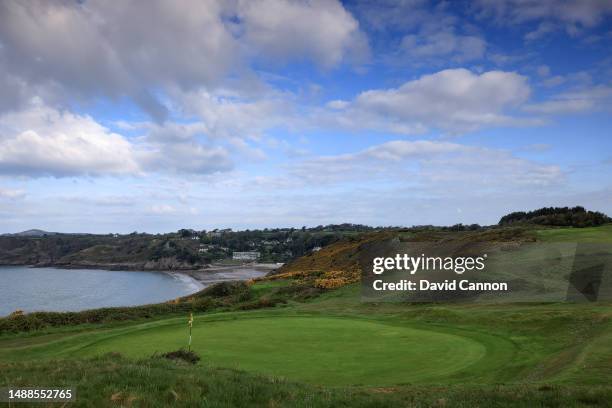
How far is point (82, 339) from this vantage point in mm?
21703

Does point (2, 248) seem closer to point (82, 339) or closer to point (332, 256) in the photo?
point (332, 256)

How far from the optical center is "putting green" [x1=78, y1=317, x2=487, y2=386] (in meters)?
13.1

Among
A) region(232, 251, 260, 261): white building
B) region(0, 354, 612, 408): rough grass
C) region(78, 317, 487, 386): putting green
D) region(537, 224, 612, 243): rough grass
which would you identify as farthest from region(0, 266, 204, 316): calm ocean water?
region(232, 251, 260, 261): white building

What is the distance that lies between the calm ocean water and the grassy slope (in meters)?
43.5

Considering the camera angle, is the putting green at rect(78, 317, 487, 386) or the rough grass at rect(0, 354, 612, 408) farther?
the putting green at rect(78, 317, 487, 386)

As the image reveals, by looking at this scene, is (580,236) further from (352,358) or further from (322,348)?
(352,358)

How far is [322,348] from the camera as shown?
16594mm

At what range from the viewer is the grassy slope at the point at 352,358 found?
8.23 m

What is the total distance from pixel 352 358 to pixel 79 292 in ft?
253

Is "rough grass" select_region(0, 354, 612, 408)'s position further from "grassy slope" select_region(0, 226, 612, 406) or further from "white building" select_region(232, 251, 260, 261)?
"white building" select_region(232, 251, 260, 261)

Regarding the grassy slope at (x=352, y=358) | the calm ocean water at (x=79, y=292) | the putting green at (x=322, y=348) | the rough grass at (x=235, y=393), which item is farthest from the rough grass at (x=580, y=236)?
the calm ocean water at (x=79, y=292)

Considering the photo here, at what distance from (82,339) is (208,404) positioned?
55.9 ft

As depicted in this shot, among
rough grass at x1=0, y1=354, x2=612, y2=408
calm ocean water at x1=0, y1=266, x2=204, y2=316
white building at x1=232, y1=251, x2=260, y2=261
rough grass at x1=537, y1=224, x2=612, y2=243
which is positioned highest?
rough grass at x1=537, y1=224, x2=612, y2=243

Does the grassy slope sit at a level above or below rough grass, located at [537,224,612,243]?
below
